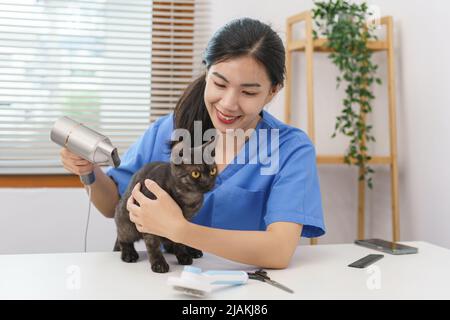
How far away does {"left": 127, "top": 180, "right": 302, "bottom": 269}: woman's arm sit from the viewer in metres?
1.03

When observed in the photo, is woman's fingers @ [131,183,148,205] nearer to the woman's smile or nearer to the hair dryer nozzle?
the hair dryer nozzle

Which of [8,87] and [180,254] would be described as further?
[8,87]

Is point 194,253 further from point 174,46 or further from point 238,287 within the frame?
point 174,46

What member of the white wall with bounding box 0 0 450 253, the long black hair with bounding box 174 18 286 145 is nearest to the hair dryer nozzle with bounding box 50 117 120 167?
the long black hair with bounding box 174 18 286 145

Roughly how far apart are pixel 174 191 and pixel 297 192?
0.33 m

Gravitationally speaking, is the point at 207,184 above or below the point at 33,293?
above

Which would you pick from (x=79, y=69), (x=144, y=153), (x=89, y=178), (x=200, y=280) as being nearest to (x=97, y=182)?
(x=89, y=178)

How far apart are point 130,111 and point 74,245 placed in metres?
0.66

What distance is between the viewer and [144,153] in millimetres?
1508

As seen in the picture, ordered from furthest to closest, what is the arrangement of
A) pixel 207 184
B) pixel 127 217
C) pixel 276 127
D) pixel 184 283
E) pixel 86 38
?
pixel 86 38
pixel 276 127
pixel 127 217
pixel 207 184
pixel 184 283

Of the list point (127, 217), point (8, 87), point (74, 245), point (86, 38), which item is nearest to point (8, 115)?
point (8, 87)

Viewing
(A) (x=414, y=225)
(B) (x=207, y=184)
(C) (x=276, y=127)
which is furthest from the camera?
(A) (x=414, y=225)

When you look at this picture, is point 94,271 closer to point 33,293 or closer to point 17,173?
point 33,293

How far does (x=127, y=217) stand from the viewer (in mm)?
1132
